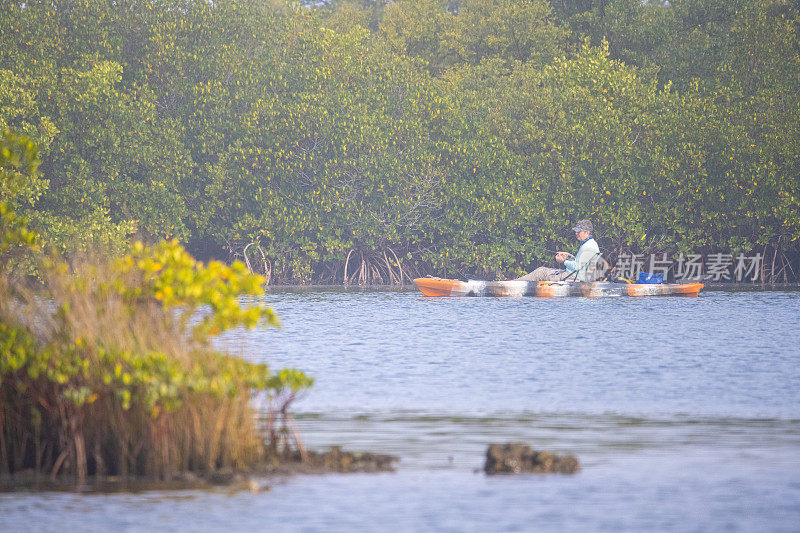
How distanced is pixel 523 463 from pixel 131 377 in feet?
11.6

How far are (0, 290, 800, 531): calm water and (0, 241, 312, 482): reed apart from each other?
52 centimetres

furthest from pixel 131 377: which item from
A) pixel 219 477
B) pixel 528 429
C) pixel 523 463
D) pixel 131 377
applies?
pixel 528 429

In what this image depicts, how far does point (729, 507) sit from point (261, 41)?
1596 inches

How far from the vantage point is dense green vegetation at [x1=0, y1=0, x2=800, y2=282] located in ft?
Answer: 144

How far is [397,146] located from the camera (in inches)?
1842

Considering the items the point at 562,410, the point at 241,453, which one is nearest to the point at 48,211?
the point at 562,410

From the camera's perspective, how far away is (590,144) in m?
44.9

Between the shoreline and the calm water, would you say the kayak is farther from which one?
the shoreline

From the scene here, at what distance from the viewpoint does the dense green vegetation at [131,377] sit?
10.5 meters

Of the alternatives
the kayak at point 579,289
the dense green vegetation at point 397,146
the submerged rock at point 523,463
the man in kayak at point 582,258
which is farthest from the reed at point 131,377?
the dense green vegetation at point 397,146

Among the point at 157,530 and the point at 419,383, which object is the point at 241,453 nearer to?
the point at 157,530

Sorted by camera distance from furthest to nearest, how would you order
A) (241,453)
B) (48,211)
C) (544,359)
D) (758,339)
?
(48,211)
(758,339)
(544,359)
(241,453)

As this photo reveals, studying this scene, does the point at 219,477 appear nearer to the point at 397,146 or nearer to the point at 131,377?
the point at 131,377

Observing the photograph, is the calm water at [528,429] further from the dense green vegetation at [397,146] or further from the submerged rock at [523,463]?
the dense green vegetation at [397,146]
